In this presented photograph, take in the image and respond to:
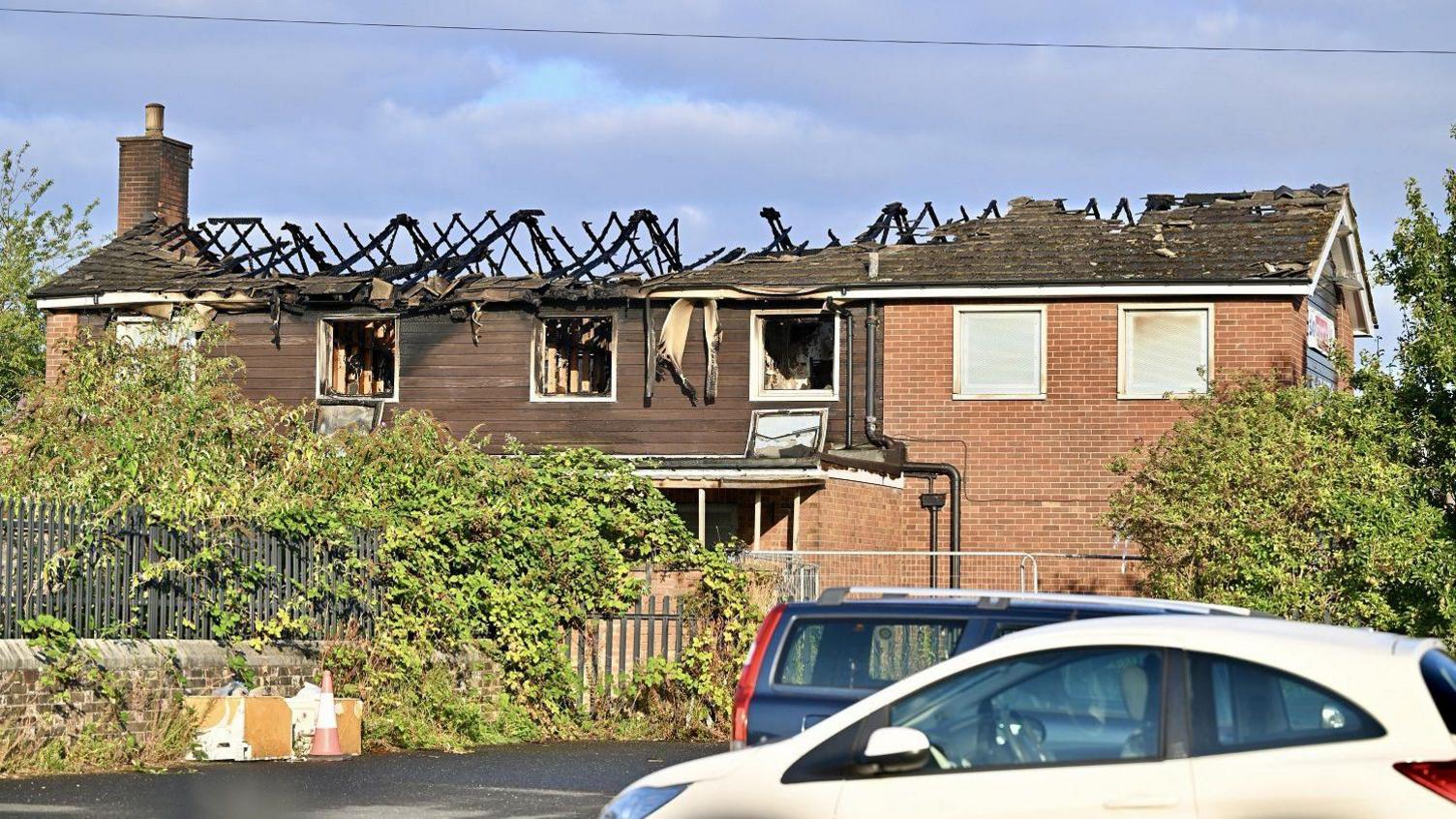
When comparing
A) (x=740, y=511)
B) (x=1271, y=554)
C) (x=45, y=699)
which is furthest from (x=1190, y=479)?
(x=45, y=699)

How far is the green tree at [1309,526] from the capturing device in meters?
18.8

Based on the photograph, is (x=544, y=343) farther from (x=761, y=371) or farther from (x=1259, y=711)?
(x=1259, y=711)

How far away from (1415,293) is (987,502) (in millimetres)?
9240

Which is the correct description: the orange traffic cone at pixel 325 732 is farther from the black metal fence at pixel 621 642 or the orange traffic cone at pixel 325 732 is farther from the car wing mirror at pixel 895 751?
the car wing mirror at pixel 895 751

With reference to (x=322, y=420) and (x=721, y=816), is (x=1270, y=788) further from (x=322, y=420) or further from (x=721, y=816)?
(x=322, y=420)

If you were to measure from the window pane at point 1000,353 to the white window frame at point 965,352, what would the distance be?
0.8 inches

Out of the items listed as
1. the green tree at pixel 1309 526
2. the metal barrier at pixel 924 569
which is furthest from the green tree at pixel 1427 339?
the metal barrier at pixel 924 569

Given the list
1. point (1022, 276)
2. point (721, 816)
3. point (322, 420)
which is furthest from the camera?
point (322, 420)

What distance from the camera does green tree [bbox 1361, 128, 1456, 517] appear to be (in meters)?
19.7

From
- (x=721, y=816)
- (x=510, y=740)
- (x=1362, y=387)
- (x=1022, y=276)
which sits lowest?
(x=510, y=740)

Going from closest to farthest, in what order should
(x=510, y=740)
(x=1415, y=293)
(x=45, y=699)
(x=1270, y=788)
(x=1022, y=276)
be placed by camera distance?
(x=1270, y=788), (x=45, y=699), (x=510, y=740), (x=1415, y=293), (x=1022, y=276)

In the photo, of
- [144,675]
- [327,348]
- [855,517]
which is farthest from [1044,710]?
[327,348]

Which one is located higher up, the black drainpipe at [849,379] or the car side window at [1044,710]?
the black drainpipe at [849,379]

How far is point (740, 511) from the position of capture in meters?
29.6
